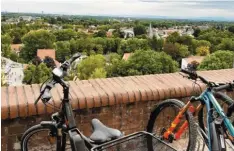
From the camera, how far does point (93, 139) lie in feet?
6.63

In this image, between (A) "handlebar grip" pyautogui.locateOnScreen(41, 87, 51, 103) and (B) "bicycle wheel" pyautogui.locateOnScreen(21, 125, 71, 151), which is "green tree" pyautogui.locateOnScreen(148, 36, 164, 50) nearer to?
(B) "bicycle wheel" pyautogui.locateOnScreen(21, 125, 71, 151)

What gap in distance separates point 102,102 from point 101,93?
0.29ft

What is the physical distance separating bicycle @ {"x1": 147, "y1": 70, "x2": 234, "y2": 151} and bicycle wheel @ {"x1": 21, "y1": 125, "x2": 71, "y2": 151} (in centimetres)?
93

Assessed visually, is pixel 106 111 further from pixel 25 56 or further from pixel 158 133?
pixel 25 56

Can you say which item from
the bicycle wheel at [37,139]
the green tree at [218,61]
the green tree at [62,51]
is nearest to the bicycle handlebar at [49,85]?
the bicycle wheel at [37,139]

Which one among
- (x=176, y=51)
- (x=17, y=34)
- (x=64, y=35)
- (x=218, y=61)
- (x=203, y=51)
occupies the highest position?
(x=218, y=61)

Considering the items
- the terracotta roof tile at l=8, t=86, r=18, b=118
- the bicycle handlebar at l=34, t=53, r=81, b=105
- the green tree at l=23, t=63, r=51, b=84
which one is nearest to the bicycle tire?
the terracotta roof tile at l=8, t=86, r=18, b=118

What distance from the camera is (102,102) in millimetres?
3059

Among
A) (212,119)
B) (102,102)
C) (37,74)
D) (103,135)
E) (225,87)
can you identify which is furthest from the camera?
(37,74)

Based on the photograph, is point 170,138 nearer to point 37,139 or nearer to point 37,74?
point 37,139

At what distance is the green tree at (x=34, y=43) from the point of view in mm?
59438

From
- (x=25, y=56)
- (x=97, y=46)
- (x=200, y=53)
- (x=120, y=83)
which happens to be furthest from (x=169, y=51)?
(x=120, y=83)

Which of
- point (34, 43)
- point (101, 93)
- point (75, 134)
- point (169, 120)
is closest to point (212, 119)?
point (75, 134)

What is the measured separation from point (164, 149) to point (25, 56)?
196 ft
